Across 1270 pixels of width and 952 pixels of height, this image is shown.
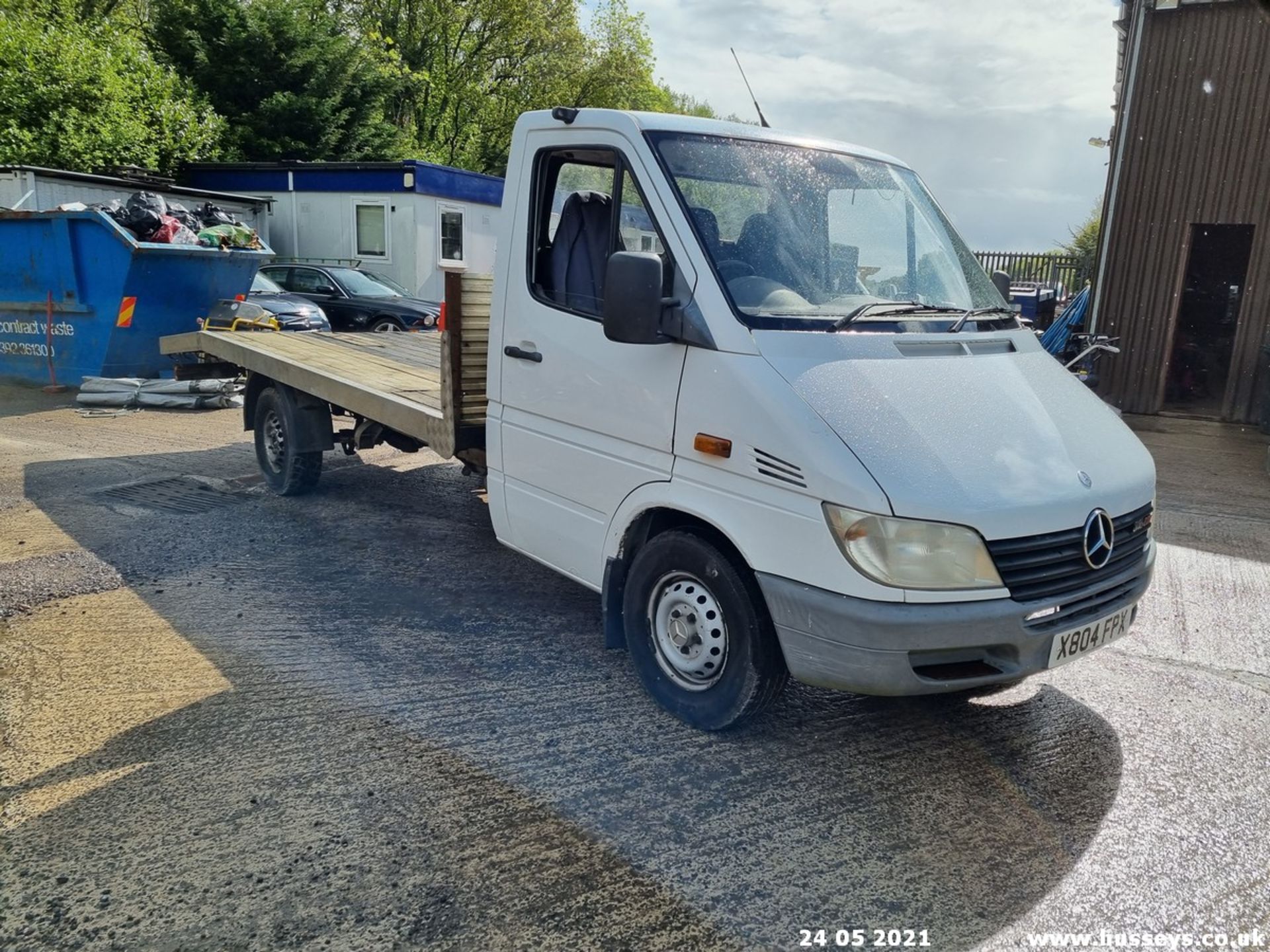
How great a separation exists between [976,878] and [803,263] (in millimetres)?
2297

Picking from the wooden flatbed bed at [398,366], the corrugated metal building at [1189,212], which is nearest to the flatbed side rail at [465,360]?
the wooden flatbed bed at [398,366]

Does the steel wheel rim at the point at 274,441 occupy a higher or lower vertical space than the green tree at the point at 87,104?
lower

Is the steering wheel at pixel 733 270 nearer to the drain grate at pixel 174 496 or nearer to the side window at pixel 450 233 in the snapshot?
Answer: the drain grate at pixel 174 496

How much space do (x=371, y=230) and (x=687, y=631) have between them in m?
17.4

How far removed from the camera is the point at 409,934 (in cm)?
265

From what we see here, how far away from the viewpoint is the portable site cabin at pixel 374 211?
18797mm

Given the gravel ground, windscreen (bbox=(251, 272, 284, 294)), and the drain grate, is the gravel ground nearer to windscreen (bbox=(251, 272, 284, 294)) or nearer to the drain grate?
the drain grate

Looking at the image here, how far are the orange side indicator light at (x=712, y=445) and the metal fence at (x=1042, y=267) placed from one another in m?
19.3

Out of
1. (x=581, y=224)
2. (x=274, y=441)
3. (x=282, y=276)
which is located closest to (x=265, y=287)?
(x=282, y=276)

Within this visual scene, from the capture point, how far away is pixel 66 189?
13445 millimetres

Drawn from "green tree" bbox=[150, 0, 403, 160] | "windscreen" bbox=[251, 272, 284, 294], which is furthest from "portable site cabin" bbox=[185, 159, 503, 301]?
"green tree" bbox=[150, 0, 403, 160]

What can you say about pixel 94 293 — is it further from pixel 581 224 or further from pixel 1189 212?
pixel 1189 212

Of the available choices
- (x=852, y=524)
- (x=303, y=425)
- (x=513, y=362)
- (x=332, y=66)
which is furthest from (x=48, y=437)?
(x=332, y=66)

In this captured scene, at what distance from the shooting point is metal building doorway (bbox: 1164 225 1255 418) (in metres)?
12.7
